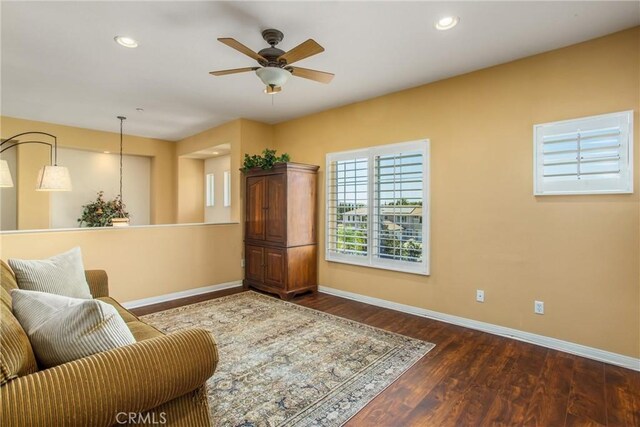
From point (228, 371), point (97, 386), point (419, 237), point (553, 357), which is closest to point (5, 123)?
point (228, 371)

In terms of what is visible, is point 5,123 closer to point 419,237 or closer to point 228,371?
point 228,371

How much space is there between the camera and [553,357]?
8.84 ft

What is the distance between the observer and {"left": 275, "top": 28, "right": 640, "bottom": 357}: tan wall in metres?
2.59

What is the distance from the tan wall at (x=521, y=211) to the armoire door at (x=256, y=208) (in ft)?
6.04

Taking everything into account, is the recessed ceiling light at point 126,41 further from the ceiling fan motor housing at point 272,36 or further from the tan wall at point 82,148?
the tan wall at point 82,148

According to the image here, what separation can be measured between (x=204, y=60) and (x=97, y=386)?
297 centimetres

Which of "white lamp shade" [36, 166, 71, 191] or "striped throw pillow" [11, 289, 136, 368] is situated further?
"white lamp shade" [36, 166, 71, 191]

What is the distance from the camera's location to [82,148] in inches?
226

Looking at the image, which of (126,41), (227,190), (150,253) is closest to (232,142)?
(227,190)

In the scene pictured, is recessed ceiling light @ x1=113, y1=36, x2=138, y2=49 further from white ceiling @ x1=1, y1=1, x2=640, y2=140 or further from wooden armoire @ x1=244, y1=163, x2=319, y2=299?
wooden armoire @ x1=244, y1=163, x2=319, y2=299

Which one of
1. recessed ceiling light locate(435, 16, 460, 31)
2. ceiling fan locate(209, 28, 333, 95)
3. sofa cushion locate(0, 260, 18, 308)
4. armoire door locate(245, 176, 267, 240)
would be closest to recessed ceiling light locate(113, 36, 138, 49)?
ceiling fan locate(209, 28, 333, 95)

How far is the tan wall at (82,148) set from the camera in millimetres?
5129

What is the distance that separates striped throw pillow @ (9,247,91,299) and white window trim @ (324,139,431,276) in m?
2.98

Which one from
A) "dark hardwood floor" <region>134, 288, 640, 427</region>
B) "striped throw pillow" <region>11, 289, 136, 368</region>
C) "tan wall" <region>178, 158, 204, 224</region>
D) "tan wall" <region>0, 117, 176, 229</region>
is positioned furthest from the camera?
"tan wall" <region>178, 158, 204, 224</region>
